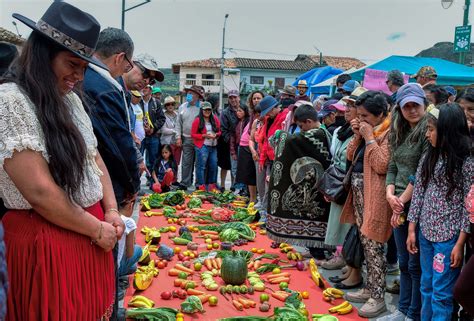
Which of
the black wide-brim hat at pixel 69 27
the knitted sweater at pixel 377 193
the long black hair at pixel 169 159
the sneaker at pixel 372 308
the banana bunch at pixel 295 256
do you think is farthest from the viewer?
the long black hair at pixel 169 159

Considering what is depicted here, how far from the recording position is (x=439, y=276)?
10.6 feet

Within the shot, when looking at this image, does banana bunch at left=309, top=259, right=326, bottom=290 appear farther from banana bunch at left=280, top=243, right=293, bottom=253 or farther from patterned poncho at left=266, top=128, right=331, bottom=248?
banana bunch at left=280, top=243, right=293, bottom=253

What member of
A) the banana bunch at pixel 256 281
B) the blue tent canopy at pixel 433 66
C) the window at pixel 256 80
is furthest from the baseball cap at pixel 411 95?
the window at pixel 256 80

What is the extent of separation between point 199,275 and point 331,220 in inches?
64.5

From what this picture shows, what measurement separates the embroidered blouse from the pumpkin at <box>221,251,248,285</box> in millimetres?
1998

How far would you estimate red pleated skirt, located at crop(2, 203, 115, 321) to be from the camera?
194 cm

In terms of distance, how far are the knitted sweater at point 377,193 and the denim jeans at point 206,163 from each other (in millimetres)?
6032

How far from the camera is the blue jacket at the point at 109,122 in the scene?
9.86ft

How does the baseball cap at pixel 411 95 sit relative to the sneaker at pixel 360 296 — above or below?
above

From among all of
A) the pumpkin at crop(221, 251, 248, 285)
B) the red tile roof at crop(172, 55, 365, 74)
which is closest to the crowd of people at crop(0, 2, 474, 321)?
the pumpkin at crop(221, 251, 248, 285)

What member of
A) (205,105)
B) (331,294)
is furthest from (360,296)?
(205,105)

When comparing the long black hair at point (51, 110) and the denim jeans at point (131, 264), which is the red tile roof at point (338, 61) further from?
the long black hair at point (51, 110)

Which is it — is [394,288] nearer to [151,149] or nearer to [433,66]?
[151,149]

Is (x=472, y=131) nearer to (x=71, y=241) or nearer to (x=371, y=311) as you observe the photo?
(x=371, y=311)
